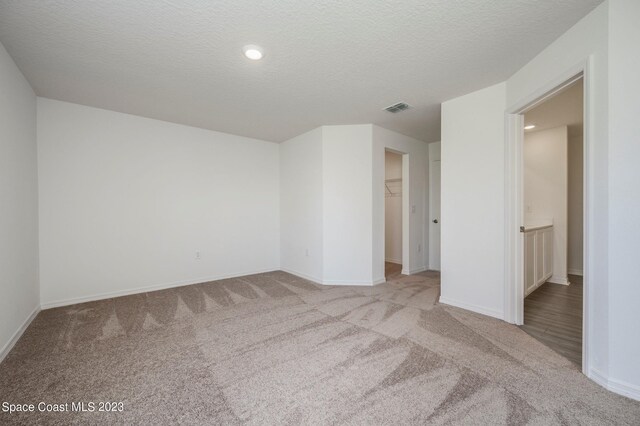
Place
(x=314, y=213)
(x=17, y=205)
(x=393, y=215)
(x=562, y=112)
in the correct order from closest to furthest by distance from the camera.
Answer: (x=17, y=205) < (x=562, y=112) < (x=314, y=213) < (x=393, y=215)

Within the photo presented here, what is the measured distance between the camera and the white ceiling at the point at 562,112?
9.86 feet

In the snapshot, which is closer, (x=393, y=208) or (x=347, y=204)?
(x=347, y=204)

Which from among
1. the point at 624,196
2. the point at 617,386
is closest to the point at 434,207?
the point at 624,196

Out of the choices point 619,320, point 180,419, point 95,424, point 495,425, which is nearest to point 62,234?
point 95,424

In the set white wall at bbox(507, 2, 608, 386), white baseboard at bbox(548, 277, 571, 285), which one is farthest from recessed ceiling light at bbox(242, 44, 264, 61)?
white baseboard at bbox(548, 277, 571, 285)

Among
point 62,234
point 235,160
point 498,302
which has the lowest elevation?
point 498,302

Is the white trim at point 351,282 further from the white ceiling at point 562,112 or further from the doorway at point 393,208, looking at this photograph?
the white ceiling at point 562,112

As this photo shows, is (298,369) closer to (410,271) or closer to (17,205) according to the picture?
(17,205)

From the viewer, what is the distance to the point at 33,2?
167 cm

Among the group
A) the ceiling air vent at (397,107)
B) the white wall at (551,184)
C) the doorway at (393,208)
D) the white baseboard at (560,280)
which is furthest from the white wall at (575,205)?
the ceiling air vent at (397,107)

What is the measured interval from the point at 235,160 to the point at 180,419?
392cm

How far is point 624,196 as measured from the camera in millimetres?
1563

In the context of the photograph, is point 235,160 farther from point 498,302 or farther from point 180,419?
point 498,302

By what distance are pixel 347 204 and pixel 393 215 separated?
234 centimetres
